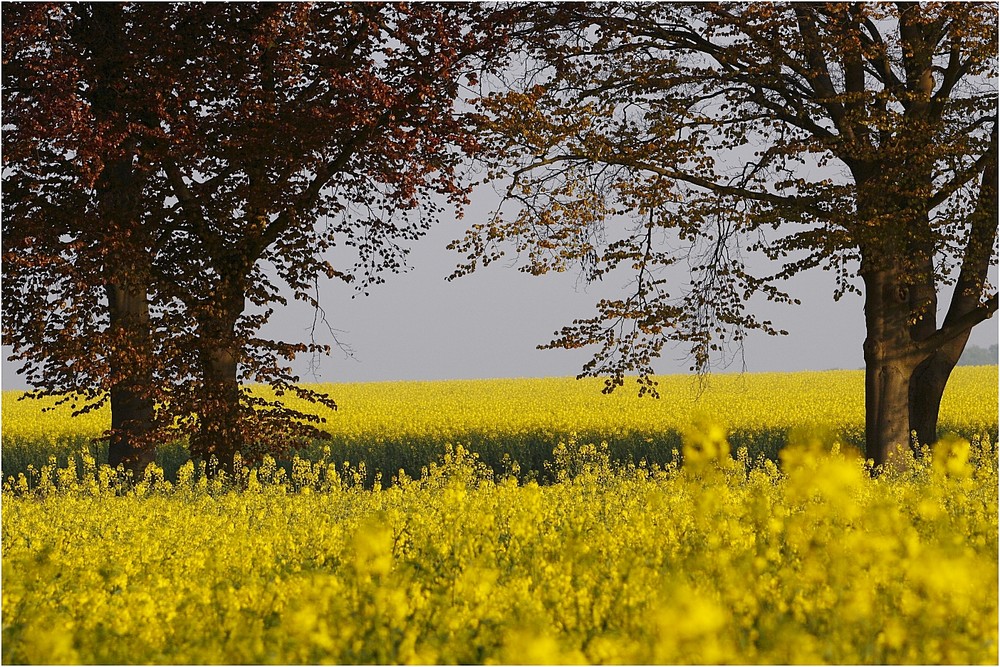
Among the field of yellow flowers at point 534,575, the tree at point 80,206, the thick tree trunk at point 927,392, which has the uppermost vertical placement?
the tree at point 80,206

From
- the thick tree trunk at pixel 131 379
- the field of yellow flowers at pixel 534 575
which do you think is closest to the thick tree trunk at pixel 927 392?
the field of yellow flowers at pixel 534 575

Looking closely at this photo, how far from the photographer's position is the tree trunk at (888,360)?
1504 cm

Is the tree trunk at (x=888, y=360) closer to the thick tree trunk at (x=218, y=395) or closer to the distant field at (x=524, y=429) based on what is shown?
the distant field at (x=524, y=429)

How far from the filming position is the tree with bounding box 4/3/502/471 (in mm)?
13508

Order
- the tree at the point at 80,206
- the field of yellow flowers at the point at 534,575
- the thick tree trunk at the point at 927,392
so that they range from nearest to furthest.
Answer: the field of yellow flowers at the point at 534,575, the tree at the point at 80,206, the thick tree trunk at the point at 927,392

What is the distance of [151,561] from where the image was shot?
294 inches

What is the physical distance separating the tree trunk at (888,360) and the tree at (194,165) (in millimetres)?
6852

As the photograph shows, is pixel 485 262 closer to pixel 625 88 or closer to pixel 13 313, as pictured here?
pixel 625 88

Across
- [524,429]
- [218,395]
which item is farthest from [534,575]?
[524,429]

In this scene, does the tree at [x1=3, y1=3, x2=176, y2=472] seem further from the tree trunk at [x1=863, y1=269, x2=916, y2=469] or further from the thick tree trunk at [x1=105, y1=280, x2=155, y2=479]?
the tree trunk at [x1=863, y1=269, x2=916, y2=469]

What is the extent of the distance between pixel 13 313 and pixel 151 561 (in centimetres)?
842

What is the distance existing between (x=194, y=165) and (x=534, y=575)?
10.6 metres

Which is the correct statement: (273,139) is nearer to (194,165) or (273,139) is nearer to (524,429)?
(194,165)

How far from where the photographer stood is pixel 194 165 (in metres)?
14.8
